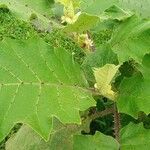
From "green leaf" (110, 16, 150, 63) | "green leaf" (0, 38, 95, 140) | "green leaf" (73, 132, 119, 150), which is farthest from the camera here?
"green leaf" (73, 132, 119, 150)

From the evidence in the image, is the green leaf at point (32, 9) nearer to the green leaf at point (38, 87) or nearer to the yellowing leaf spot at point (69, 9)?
the yellowing leaf spot at point (69, 9)

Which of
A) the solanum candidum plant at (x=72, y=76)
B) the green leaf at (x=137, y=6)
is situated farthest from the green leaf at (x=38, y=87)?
the green leaf at (x=137, y=6)

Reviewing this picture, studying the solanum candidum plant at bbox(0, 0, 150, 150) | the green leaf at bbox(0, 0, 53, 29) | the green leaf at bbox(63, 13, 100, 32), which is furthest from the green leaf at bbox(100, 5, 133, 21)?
the green leaf at bbox(0, 0, 53, 29)

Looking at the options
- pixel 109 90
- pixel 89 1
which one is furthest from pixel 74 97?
pixel 89 1

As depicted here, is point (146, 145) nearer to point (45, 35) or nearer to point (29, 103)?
point (29, 103)

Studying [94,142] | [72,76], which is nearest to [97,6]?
[72,76]

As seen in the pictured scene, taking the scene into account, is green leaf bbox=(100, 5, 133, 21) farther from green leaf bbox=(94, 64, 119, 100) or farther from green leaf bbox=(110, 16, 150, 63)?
green leaf bbox=(94, 64, 119, 100)
